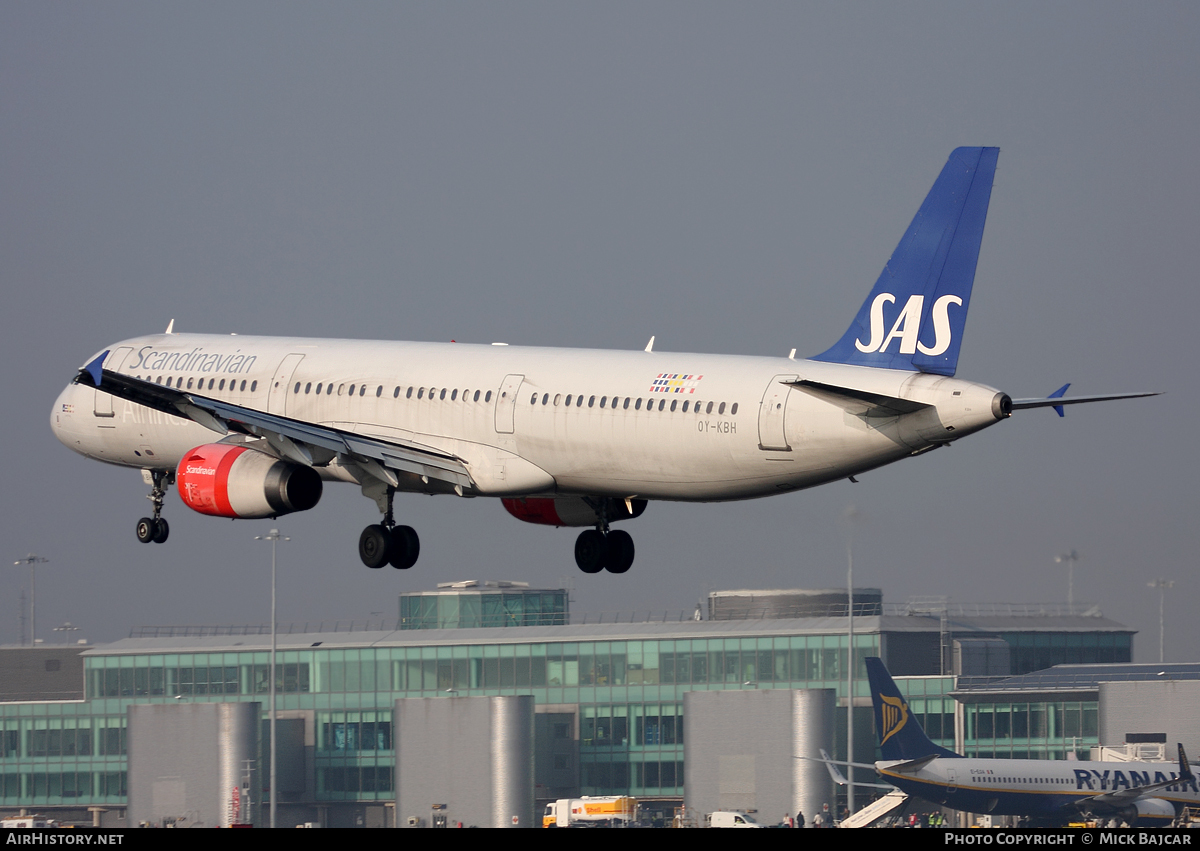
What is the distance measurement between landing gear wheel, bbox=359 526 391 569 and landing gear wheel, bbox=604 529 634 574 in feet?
21.7

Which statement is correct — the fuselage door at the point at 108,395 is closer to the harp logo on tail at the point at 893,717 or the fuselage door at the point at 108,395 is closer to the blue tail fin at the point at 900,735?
the blue tail fin at the point at 900,735

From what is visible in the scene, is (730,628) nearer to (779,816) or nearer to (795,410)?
(779,816)

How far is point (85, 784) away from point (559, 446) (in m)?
73.3

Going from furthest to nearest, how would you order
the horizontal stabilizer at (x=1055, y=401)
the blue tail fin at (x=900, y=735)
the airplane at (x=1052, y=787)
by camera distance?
1. the blue tail fin at (x=900, y=735)
2. the airplane at (x=1052, y=787)
3. the horizontal stabilizer at (x=1055, y=401)

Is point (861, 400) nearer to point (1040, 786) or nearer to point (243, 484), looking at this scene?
point (243, 484)

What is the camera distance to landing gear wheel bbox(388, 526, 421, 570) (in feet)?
163

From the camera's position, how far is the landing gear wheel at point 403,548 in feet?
163

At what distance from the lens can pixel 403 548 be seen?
49.6 metres

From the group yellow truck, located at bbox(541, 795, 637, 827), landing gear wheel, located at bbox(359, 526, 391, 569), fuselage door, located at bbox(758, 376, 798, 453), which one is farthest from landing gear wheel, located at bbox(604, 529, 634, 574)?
yellow truck, located at bbox(541, 795, 637, 827)

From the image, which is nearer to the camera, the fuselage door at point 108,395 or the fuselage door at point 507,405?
the fuselage door at point 507,405

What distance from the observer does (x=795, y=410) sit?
43.1m

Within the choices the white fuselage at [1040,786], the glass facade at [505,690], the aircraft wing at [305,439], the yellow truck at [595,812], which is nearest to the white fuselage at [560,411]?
the aircraft wing at [305,439]

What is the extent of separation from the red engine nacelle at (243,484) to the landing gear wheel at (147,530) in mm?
7472

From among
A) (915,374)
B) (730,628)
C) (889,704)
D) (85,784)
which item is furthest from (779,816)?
(915,374)
